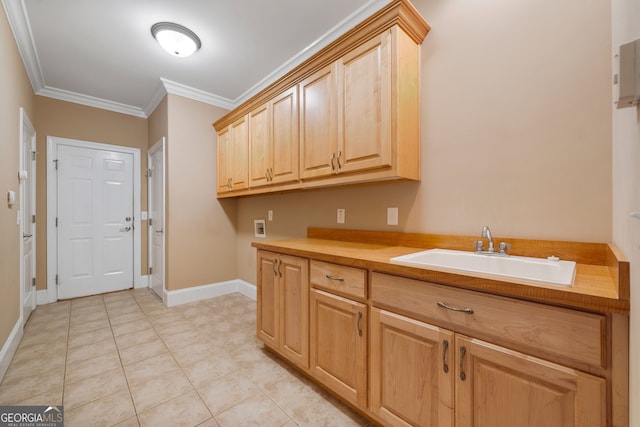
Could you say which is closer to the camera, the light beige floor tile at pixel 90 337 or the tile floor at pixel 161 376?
the tile floor at pixel 161 376

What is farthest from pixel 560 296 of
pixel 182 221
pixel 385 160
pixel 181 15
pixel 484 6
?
pixel 182 221

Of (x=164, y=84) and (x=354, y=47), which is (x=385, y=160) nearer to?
(x=354, y=47)

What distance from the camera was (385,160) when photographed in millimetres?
1597

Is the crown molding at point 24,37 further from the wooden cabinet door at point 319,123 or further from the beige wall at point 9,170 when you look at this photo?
the wooden cabinet door at point 319,123

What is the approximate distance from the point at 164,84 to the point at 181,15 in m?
1.24

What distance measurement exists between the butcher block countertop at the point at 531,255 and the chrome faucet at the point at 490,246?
6cm

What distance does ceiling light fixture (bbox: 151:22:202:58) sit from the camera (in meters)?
2.24

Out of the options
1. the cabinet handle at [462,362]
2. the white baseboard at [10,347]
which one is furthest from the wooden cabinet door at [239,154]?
the cabinet handle at [462,362]

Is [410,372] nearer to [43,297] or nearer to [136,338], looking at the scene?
[136,338]

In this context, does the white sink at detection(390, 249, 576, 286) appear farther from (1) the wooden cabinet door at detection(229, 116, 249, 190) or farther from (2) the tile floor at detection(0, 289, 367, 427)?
(1) the wooden cabinet door at detection(229, 116, 249, 190)

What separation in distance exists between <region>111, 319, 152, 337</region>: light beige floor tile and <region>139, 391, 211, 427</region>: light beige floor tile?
52.2 inches

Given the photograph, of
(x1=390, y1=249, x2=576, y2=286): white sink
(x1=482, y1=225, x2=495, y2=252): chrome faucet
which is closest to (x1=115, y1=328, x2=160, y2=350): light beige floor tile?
(x1=390, y1=249, x2=576, y2=286): white sink

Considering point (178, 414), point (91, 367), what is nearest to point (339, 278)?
point (178, 414)

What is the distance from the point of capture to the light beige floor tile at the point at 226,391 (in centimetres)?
159
